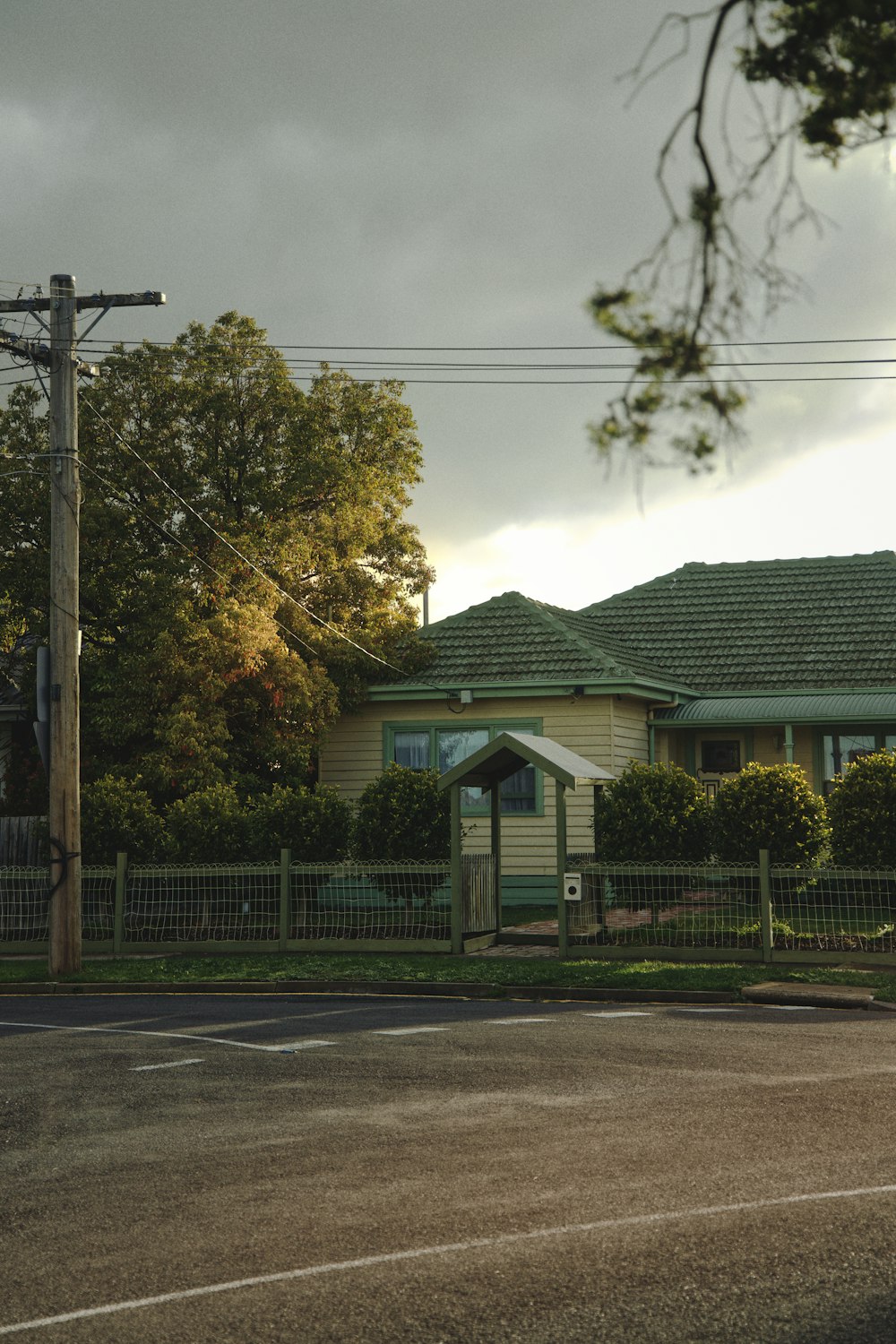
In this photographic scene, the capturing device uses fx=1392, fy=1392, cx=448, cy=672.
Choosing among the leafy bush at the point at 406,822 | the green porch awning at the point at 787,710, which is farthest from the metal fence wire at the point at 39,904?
the green porch awning at the point at 787,710

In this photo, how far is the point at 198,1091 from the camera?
33.1ft

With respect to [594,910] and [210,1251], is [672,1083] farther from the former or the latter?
[594,910]

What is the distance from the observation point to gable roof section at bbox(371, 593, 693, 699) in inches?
1001

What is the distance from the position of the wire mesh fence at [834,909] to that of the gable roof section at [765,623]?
963 centimetres

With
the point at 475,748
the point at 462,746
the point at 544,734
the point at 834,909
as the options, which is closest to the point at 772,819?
the point at 834,909

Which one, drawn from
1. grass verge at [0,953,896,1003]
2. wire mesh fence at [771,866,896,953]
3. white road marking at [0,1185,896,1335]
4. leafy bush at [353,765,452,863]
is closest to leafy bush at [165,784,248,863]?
leafy bush at [353,765,452,863]

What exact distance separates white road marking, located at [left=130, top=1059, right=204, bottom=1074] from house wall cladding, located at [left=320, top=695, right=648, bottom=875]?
43.5 feet

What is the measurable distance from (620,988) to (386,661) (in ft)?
39.5

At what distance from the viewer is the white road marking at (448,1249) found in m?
5.46

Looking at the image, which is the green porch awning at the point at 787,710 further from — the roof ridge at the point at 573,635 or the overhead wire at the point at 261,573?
the overhead wire at the point at 261,573

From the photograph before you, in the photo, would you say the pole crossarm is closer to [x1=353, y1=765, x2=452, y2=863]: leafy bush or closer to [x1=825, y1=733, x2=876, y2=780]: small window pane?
[x1=353, y1=765, x2=452, y2=863]: leafy bush

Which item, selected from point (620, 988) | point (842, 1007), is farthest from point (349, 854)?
point (842, 1007)

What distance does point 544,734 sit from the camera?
25578 mm

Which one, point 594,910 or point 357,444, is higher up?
point 357,444
